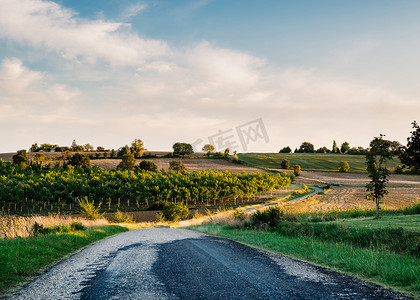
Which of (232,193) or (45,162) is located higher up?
(45,162)

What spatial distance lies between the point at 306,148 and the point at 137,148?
110m

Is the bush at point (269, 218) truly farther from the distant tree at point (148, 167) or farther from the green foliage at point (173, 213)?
the distant tree at point (148, 167)

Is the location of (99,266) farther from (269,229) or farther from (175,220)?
(175,220)

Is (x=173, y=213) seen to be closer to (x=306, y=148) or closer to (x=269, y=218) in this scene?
(x=269, y=218)

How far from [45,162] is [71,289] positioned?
4465 inches

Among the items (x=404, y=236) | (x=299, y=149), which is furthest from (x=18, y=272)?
(x=299, y=149)

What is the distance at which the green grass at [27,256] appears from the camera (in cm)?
677

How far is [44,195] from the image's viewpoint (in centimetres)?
6469

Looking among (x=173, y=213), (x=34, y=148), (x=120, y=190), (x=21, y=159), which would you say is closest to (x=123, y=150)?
(x=21, y=159)

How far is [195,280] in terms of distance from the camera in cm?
631

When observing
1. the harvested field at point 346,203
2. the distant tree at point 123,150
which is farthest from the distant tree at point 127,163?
the harvested field at point 346,203

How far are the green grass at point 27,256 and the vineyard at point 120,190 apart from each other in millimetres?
54971

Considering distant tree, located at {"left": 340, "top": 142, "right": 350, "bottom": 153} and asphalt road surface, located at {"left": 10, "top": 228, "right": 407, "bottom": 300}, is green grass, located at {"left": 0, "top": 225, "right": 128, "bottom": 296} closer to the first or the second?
asphalt road surface, located at {"left": 10, "top": 228, "right": 407, "bottom": 300}

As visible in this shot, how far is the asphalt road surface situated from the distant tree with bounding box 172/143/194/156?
414 ft
